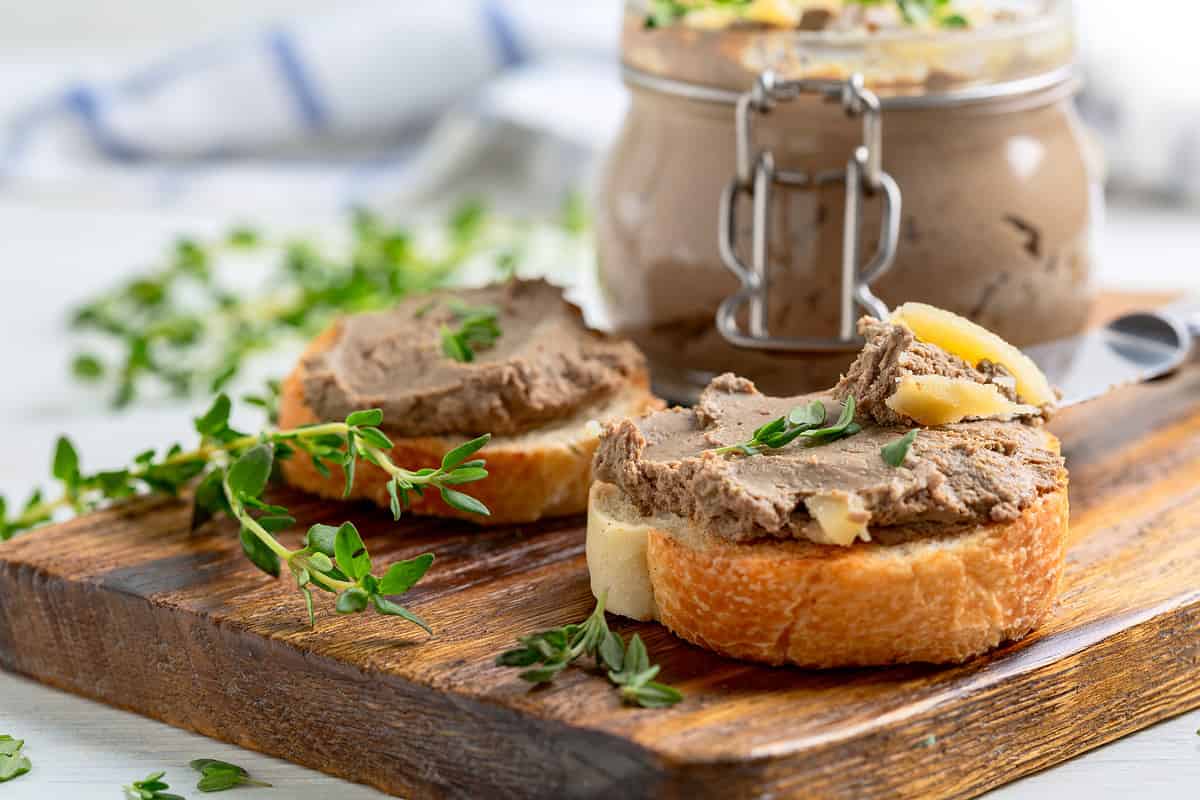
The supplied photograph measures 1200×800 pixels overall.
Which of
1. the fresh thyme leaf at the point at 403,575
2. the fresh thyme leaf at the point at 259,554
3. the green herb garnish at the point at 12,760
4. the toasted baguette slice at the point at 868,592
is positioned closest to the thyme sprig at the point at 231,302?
the fresh thyme leaf at the point at 259,554

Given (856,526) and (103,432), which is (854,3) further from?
(103,432)

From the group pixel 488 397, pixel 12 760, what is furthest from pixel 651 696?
pixel 12 760

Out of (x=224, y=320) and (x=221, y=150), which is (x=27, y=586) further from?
(x=221, y=150)

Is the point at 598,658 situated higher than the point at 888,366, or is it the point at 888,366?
the point at 888,366

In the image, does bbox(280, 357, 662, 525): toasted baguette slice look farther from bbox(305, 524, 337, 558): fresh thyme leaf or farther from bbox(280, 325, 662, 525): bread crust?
bbox(305, 524, 337, 558): fresh thyme leaf

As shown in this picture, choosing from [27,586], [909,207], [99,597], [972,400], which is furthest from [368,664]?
[909,207]
